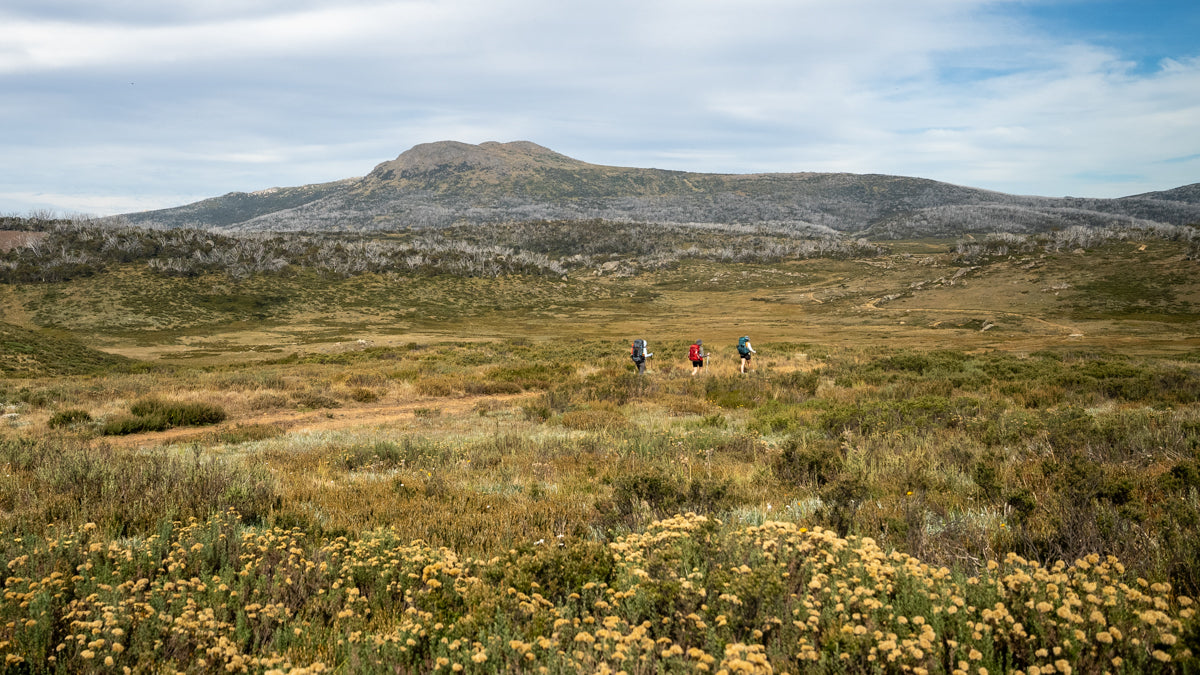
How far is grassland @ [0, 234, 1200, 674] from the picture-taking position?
3.03 metres

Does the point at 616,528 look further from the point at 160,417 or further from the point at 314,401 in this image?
the point at 314,401

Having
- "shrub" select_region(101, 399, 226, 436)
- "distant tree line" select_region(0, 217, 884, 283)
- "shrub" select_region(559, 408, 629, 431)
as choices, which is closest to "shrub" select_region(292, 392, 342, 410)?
"shrub" select_region(101, 399, 226, 436)

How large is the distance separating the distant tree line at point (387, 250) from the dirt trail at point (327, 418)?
274ft

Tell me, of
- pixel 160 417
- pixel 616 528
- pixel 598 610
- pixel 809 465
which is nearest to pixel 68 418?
pixel 160 417

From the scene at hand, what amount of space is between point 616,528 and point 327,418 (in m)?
12.4

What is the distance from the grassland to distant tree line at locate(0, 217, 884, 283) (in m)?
82.4

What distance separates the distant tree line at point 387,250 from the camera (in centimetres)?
8181

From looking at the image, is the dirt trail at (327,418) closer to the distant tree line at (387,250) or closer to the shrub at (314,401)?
the shrub at (314,401)

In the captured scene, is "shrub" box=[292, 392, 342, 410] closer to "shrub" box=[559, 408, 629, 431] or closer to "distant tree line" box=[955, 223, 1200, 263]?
"shrub" box=[559, 408, 629, 431]

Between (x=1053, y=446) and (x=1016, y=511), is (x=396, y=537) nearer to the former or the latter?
(x=1016, y=511)

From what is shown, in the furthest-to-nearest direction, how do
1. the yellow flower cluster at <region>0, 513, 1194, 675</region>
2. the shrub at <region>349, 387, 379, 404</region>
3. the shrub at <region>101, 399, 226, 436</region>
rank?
the shrub at <region>349, 387, 379, 404</region> < the shrub at <region>101, 399, 226, 436</region> < the yellow flower cluster at <region>0, 513, 1194, 675</region>

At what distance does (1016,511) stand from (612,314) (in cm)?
8090

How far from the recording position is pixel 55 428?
1306 centimetres

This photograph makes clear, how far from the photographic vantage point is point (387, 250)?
11075cm
